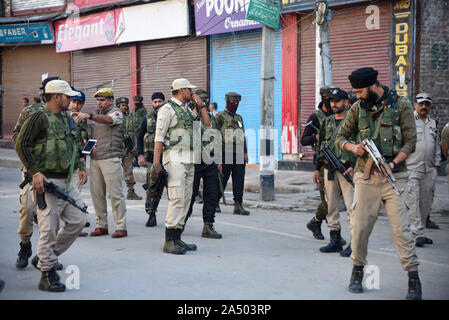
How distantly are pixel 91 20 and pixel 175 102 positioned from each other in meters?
16.4

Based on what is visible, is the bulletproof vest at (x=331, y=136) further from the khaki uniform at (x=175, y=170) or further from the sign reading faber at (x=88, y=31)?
the sign reading faber at (x=88, y=31)

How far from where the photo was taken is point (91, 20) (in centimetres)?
2183

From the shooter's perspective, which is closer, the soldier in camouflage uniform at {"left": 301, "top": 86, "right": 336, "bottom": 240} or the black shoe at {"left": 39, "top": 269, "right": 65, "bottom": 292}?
the black shoe at {"left": 39, "top": 269, "right": 65, "bottom": 292}

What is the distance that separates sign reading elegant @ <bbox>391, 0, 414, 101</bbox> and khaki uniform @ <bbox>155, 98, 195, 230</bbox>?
8.21 meters

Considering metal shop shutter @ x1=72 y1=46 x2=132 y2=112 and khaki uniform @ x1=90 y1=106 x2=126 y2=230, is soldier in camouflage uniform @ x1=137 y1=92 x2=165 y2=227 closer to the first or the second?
khaki uniform @ x1=90 y1=106 x2=126 y2=230

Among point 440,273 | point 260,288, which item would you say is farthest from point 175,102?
point 440,273

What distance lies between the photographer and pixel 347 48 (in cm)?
1472

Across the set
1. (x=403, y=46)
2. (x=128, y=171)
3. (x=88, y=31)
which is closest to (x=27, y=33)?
(x=88, y=31)

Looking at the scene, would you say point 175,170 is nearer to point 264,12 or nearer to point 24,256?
point 24,256

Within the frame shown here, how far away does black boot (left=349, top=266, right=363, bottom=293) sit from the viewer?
16.3 ft

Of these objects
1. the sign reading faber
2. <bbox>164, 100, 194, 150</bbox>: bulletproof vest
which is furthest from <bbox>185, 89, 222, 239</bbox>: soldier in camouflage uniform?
the sign reading faber

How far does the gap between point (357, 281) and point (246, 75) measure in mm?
12652

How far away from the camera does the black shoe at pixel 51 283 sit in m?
4.95

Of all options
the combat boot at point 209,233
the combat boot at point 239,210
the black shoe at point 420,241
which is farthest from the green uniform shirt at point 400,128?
the combat boot at point 239,210
